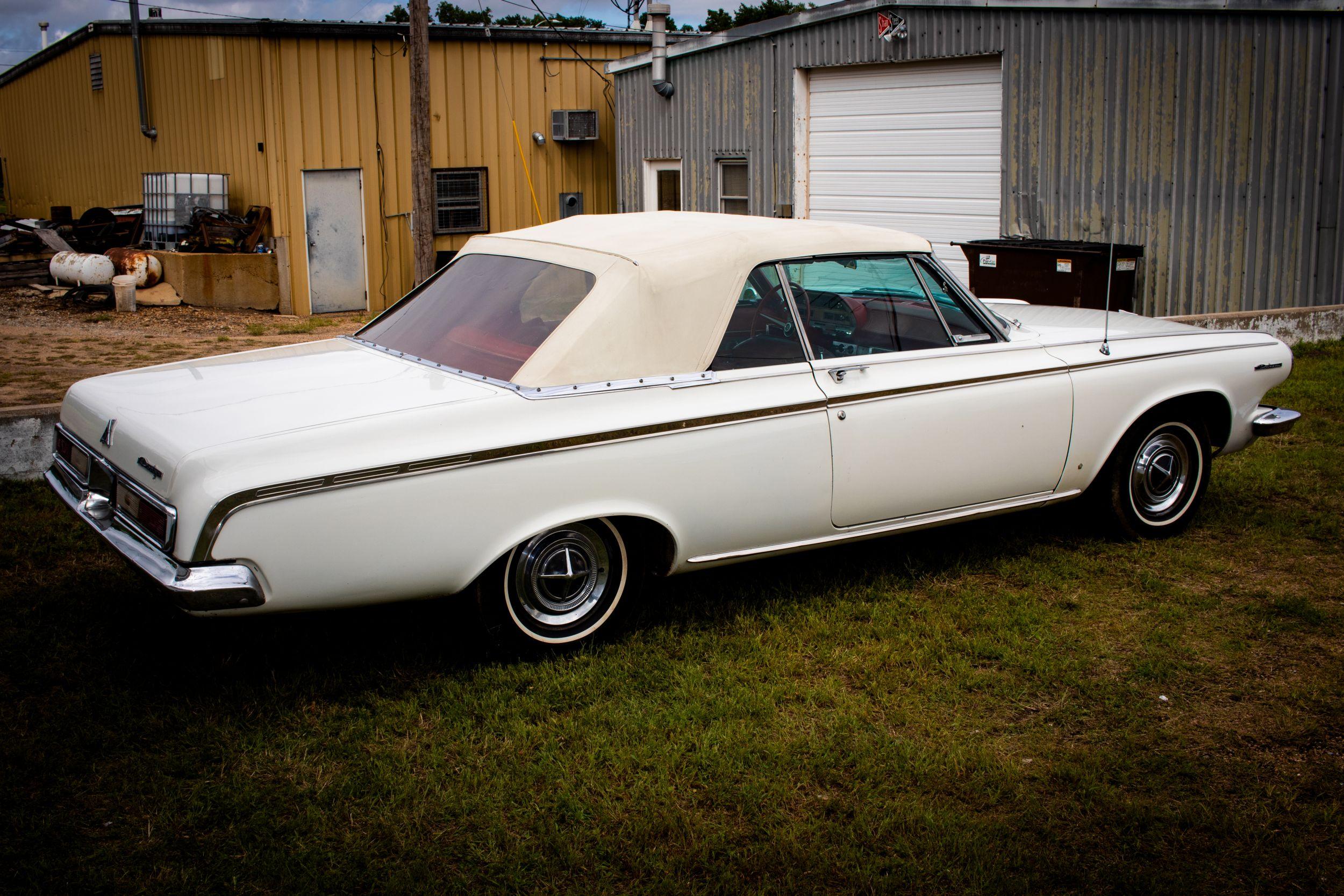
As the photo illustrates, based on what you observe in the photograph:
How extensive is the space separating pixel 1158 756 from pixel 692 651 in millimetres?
1605

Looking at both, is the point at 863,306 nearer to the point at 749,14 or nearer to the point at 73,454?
the point at 73,454

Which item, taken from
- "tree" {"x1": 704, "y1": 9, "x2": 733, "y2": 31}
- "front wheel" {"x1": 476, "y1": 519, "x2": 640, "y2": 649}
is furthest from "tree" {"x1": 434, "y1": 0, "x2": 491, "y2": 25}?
"front wheel" {"x1": 476, "y1": 519, "x2": 640, "y2": 649}

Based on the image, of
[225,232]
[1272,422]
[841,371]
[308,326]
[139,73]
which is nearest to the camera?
[841,371]

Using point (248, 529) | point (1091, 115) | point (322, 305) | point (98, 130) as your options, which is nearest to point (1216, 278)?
point (1091, 115)

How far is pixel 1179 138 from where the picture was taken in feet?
35.1

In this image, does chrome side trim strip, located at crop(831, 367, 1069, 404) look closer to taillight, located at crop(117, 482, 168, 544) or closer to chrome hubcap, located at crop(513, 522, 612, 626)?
chrome hubcap, located at crop(513, 522, 612, 626)

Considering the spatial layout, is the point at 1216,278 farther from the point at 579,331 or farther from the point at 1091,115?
the point at 579,331

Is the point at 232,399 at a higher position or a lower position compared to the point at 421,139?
lower

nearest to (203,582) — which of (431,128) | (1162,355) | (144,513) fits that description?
(144,513)

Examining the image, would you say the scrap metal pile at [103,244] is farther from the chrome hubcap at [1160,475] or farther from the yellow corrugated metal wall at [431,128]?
the chrome hubcap at [1160,475]

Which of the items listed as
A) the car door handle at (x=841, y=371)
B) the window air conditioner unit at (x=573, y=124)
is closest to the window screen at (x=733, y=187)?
the window air conditioner unit at (x=573, y=124)

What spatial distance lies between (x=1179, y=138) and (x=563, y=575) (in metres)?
9.02

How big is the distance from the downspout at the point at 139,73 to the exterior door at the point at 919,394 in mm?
17469

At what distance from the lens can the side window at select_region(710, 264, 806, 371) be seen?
4.31 meters
